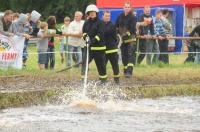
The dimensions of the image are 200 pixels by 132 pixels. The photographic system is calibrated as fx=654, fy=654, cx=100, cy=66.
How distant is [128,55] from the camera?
18.7m

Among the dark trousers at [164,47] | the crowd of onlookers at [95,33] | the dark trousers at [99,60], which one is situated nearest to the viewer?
the dark trousers at [99,60]

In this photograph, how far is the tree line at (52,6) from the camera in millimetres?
60547

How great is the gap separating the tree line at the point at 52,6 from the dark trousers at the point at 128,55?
39885mm

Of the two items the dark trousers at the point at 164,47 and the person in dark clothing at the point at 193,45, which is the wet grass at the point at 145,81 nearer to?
the dark trousers at the point at 164,47

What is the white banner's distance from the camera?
18969 millimetres

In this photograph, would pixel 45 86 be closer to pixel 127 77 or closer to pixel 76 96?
pixel 76 96

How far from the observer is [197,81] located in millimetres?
18750

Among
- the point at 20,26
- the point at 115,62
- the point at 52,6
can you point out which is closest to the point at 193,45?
the point at 115,62

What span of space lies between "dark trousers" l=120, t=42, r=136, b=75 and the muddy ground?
0.29 metres

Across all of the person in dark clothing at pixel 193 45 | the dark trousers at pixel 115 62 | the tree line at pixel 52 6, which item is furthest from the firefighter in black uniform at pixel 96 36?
the tree line at pixel 52 6

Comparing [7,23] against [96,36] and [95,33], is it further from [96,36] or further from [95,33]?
[96,36]

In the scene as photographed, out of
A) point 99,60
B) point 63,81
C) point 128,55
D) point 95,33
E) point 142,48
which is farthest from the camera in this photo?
point 142,48

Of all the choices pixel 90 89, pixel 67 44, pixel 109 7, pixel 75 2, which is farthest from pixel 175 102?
pixel 75 2

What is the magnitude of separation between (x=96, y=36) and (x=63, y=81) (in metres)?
1.72
